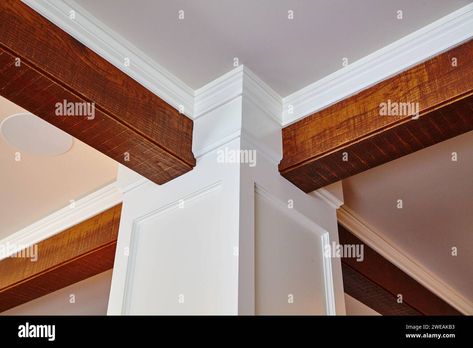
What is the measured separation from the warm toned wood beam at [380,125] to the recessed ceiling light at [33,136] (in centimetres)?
97

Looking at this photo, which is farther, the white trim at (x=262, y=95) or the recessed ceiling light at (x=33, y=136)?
the recessed ceiling light at (x=33, y=136)

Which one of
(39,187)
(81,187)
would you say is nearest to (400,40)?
(81,187)

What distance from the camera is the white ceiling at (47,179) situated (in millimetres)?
2275

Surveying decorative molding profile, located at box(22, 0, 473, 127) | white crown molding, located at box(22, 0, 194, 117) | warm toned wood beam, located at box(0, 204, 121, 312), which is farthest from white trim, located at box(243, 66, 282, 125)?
warm toned wood beam, located at box(0, 204, 121, 312)

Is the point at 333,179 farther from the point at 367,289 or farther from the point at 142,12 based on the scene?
the point at 367,289

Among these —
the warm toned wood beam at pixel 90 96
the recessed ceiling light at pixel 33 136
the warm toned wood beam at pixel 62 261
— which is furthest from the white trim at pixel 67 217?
the warm toned wood beam at pixel 90 96

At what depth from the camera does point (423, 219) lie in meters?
2.56

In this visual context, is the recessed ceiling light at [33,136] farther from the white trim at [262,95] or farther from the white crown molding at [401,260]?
the white crown molding at [401,260]

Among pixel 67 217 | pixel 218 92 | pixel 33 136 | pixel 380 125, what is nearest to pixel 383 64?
pixel 380 125

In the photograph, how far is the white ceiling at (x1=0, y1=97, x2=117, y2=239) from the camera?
7.47ft

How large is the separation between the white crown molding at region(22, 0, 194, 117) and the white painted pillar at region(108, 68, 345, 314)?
0.30 ft

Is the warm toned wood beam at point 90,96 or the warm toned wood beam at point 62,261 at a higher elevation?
the warm toned wood beam at point 90,96

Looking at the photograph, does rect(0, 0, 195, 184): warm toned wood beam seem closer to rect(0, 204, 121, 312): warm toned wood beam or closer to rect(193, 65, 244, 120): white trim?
rect(193, 65, 244, 120): white trim
